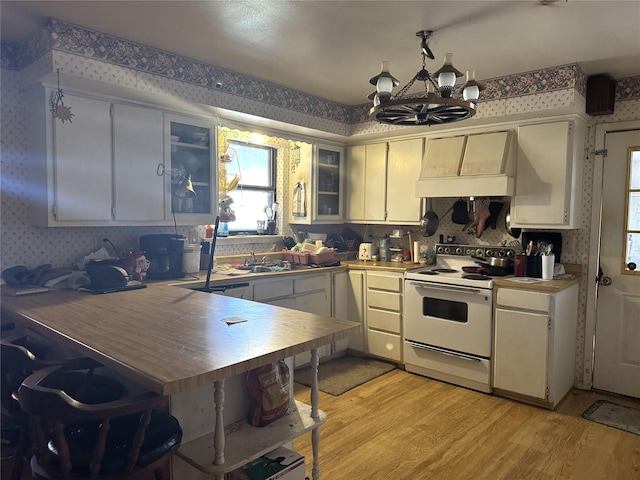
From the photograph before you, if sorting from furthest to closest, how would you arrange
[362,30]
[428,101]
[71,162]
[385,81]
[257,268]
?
[257,268]
[71,162]
[362,30]
[385,81]
[428,101]

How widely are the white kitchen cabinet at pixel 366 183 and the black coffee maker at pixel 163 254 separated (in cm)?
205

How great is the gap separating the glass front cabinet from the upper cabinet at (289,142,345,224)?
1151mm

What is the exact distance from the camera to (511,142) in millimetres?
3537

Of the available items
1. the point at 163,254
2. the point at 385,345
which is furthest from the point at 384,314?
the point at 163,254

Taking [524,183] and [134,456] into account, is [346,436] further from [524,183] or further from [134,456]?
[524,183]

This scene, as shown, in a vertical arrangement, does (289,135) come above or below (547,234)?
above

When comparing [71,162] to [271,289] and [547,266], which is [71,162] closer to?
[271,289]

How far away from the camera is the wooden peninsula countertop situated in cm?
134

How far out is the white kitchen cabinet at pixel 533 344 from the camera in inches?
123

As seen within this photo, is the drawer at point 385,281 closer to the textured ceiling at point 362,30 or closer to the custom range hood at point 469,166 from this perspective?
the custom range hood at point 469,166

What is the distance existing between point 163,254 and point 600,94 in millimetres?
3457

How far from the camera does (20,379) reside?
173 centimetres

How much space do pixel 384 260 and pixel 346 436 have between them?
2101 mm

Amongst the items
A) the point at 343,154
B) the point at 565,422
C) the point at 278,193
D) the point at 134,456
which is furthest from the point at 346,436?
the point at 343,154
